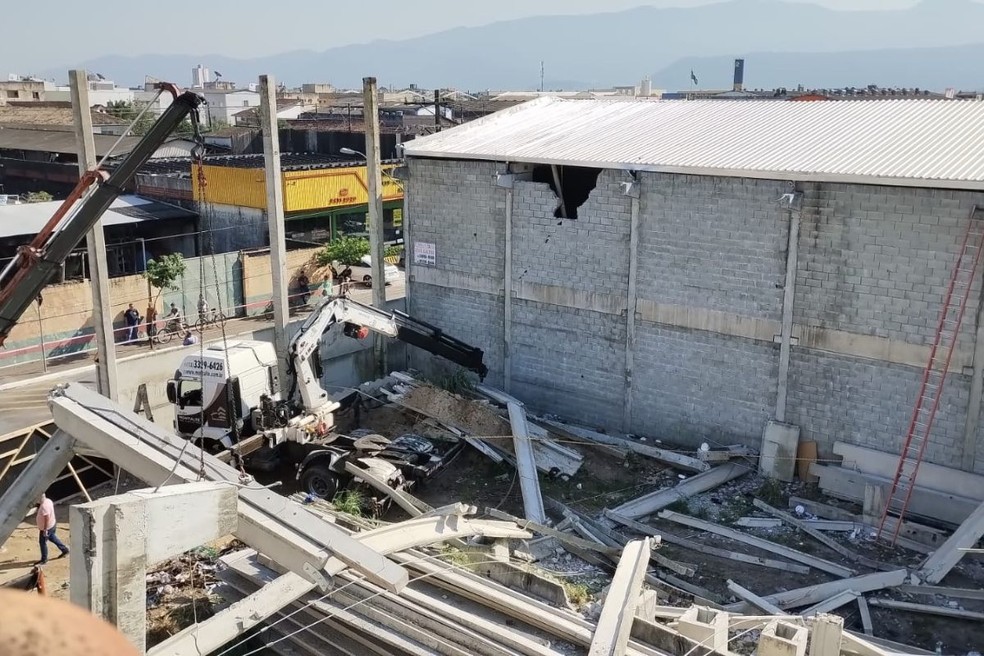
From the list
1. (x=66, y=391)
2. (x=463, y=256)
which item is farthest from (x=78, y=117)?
(x=463, y=256)

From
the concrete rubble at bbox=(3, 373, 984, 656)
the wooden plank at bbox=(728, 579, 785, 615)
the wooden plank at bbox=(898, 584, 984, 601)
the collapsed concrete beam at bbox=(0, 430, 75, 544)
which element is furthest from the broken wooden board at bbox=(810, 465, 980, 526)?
the collapsed concrete beam at bbox=(0, 430, 75, 544)

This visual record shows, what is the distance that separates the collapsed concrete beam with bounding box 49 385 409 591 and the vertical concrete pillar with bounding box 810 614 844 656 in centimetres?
430

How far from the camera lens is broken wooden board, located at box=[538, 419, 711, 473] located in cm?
1697

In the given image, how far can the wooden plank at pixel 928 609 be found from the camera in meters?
11.6

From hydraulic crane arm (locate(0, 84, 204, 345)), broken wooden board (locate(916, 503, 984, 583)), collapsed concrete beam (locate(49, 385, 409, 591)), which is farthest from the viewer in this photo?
hydraulic crane arm (locate(0, 84, 204, 345))

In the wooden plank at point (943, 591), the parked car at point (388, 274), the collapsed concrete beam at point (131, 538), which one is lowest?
the wooden plank at point (943, 591)

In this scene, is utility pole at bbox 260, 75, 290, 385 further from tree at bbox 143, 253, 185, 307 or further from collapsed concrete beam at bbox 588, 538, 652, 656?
collapsed concrete beam at bbox 588, 538, 652, 656

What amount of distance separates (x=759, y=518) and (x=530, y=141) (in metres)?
10.4

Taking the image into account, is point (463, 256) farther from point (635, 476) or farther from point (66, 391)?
point (66, 391)

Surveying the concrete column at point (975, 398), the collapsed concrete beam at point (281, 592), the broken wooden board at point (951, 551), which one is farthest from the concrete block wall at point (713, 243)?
the collapsed concrete beam at point (281, 592)

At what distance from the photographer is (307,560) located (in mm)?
7035

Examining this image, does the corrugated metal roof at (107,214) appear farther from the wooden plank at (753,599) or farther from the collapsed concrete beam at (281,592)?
the wooden plank at (753,599)

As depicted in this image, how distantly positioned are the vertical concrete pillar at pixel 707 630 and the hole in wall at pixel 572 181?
1182 cm

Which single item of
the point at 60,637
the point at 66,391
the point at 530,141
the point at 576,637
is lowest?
the point at 576,637
